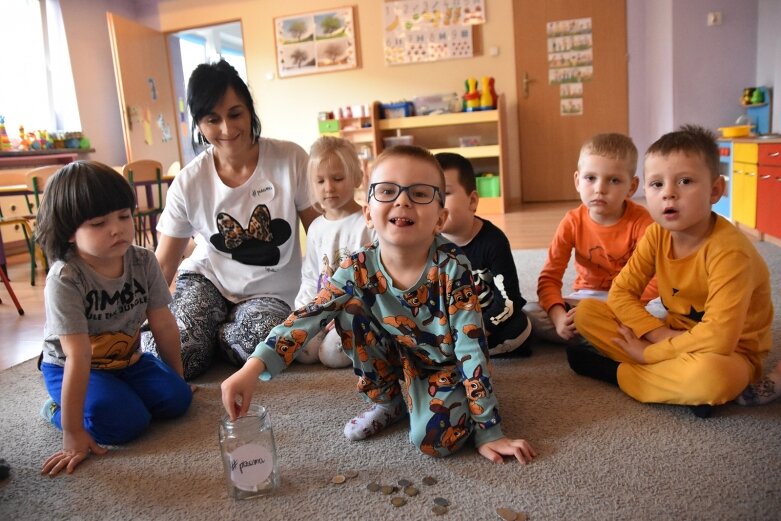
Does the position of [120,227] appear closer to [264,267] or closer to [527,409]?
[264,267]

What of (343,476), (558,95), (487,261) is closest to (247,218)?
(487,261)

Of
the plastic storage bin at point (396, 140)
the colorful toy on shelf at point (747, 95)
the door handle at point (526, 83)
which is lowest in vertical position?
the plastic storage bin at point (396, 140)

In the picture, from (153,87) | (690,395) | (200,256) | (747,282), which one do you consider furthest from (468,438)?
(153,87)

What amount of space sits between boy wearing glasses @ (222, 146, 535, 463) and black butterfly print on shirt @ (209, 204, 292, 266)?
2.27 ft

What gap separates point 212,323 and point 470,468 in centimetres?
98

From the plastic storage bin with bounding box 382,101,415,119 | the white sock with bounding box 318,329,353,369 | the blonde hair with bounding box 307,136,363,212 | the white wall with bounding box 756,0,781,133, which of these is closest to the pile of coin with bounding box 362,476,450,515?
the white sock with bounding box 318,329,353,369

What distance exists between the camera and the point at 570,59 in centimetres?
535

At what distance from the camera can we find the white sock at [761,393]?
1.21m

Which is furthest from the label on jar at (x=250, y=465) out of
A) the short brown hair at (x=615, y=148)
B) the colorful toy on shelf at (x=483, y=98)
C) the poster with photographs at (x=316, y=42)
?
the poster with photographs at (x=316, y=42)

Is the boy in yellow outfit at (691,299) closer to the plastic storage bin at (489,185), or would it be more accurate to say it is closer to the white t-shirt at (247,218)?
the white t-shirt at (247,218)

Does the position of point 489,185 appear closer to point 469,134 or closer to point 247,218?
point 469,134

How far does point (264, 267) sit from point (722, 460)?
1299 mm

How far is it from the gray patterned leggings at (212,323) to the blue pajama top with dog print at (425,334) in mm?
570

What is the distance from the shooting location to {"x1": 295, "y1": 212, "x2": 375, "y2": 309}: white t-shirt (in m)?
1.66
